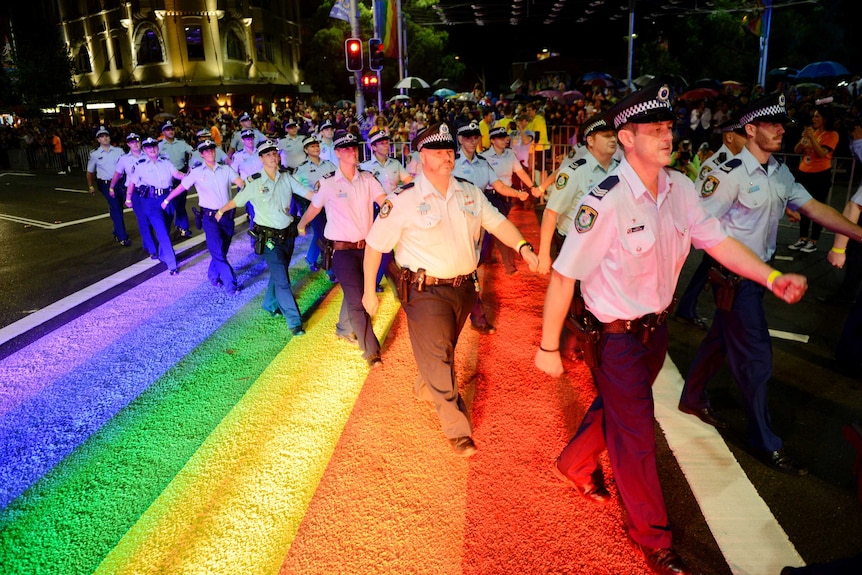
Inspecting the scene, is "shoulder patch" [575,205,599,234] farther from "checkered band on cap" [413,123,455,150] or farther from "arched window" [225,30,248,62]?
"arched window" [225,30,248,62]

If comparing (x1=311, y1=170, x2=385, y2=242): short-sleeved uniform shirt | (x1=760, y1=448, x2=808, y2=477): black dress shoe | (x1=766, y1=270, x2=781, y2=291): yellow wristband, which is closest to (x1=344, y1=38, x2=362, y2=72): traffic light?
(x1=311, y1=170, x2=385, y2=242): short-sleeved uniform shirt

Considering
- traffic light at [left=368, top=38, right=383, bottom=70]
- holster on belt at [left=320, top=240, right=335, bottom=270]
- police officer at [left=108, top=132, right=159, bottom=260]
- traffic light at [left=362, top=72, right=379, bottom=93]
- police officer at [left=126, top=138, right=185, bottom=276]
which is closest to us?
holster on belt at [left=320, top=240, right=335, bottom=270]

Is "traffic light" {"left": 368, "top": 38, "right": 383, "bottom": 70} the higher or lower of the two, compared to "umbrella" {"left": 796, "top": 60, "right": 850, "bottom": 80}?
higher

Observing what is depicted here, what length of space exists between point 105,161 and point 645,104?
12028mm

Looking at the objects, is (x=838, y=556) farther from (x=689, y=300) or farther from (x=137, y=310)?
(x=137, y=310)

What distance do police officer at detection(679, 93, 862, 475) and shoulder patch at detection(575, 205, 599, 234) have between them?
162 centimetres

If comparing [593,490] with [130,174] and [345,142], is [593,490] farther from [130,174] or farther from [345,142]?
[130,174]

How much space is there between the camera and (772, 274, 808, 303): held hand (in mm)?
2718

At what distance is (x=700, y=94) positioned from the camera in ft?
64.9

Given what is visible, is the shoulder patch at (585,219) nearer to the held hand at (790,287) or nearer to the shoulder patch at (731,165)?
the held hand at (790,287)

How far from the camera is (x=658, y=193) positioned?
302 cm

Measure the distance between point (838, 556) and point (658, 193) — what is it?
2138 mm

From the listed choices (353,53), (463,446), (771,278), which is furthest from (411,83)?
(771,278)

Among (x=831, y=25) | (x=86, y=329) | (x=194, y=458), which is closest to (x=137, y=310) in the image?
(x=86, y=329)
